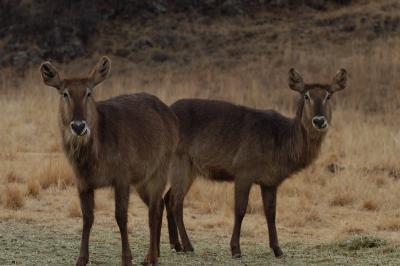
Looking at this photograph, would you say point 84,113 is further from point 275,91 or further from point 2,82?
point 2,82

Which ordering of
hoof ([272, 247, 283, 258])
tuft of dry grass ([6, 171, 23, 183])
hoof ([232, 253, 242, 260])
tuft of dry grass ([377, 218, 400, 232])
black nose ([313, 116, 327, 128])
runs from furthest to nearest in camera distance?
tuft of dry grass ([6, 171, 23, 183]) → tuft of dry grass ([377, 218, 400, 232]) → hoof ([272, 247, 283, 258]) → black nose ([313, 116, 327, 128]) → hoof ([232, 253, 242, 260])

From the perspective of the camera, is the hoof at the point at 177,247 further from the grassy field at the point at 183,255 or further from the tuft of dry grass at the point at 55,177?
the tuft of dry grass at the point at 55,177

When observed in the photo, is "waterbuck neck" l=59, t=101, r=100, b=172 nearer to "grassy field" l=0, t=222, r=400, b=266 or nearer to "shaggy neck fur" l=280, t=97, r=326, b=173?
"grassy field" l=0, t=222, r=400, b=266

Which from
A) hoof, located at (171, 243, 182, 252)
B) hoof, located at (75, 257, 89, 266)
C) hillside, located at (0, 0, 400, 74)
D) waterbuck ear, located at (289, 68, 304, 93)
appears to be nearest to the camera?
hoof, located at (75, 257, 89, 266)

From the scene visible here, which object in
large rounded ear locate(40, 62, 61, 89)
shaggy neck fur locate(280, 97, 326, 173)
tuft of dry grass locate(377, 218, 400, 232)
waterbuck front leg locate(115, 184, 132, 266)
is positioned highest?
large rounded ear locate(40, 62, 61, 89)

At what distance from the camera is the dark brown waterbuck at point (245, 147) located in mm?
9977

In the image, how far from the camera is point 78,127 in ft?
25.8

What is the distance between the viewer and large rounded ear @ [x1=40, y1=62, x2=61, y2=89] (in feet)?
27.6

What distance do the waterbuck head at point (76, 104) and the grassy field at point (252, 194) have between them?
1.34m

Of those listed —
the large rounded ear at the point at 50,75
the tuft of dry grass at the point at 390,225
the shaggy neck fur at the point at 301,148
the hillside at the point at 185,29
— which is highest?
the hillside at the point at 185,29

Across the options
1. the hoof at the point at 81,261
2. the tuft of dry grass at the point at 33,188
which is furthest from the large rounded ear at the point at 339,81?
the tuft of dry grass at the point at 33,188

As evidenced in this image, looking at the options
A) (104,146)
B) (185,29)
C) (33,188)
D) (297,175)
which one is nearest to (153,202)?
(104,146)

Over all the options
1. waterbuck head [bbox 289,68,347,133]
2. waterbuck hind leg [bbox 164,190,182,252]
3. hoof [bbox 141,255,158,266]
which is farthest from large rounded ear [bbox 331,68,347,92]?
hoof [bbox 141,255,158,266]

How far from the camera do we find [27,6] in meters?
38.2
